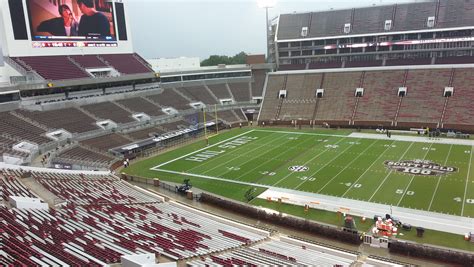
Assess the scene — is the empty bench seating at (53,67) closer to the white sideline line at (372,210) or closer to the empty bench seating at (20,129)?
the empty bench seating at (20,129)

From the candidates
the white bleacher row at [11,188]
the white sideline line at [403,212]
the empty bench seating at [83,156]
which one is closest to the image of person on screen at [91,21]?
the empty bench seating at [83,156]

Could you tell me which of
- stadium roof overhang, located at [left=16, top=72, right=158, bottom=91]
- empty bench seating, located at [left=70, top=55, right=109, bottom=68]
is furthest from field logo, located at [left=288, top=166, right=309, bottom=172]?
empty bench seating, located at [left=70, top=55, right=109, bottom=68]

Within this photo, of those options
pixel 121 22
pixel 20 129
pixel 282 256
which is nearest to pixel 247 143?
pixel 20 129

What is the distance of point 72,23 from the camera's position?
4784cm

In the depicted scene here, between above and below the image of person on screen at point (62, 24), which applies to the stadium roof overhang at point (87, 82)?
below

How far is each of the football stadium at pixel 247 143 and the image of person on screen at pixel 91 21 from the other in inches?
6.9

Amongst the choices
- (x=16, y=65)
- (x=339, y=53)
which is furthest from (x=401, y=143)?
(x=16, y=65)

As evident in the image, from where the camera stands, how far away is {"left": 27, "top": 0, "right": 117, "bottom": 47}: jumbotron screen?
146ft

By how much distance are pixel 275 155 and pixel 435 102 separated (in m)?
22.7

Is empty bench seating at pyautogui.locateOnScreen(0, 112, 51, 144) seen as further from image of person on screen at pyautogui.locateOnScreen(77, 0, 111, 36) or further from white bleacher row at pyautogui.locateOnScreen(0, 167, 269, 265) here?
image of person on screen at pyautogui.locateOnScreen(77, 0, 111, 36)

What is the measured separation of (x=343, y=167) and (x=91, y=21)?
38.2m

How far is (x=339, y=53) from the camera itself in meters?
59.1

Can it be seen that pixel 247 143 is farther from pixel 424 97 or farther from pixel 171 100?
pixel 424 97

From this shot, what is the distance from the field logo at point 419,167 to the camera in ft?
91.9
